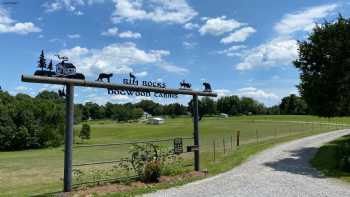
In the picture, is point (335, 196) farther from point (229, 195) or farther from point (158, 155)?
point (158, 155)

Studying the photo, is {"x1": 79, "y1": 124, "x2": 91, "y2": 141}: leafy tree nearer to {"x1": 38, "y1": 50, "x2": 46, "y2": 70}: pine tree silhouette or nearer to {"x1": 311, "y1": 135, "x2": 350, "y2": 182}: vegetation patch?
{"x1": 311, "y1": 135, "x2": 350, "y2": 182}: vegetation patch

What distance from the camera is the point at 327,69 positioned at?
25312 mm

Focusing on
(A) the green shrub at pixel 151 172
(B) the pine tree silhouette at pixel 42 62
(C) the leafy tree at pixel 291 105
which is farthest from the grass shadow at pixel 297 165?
(C) the leafy tree at pixel 291 105

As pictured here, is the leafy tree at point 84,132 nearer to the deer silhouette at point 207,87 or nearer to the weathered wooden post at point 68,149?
the deer silhouette at point 207,87

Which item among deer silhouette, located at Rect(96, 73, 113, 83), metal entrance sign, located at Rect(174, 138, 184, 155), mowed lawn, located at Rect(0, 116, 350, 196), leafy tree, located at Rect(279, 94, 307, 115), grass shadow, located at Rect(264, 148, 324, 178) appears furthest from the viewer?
leafy tree, located at Rect(279, 94, 307, 115)

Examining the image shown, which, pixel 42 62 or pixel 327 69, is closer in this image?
pixel 42 62

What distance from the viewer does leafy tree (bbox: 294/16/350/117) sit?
23.5 meters

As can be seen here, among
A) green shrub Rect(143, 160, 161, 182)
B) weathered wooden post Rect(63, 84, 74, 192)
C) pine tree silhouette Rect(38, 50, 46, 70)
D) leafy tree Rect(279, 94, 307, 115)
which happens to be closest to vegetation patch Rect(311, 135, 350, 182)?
green shrub Rect(143, 160, 161, 182)

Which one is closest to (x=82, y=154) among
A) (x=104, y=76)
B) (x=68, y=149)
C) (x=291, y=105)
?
(x=104, y=76)

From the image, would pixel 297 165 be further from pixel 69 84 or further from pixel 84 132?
pixel 84 132

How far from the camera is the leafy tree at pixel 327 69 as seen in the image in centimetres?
2350

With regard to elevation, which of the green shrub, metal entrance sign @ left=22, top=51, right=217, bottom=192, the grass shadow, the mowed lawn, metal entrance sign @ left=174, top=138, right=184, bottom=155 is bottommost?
the mowed lawn

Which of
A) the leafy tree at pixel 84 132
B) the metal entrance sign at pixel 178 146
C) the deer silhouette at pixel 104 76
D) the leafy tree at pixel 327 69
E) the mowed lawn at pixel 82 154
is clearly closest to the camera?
the deer silhouette at pixel 104 76

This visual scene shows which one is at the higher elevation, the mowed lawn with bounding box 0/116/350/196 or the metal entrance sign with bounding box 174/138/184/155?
the metal entrance sign with bounding box 174/138/184/155
